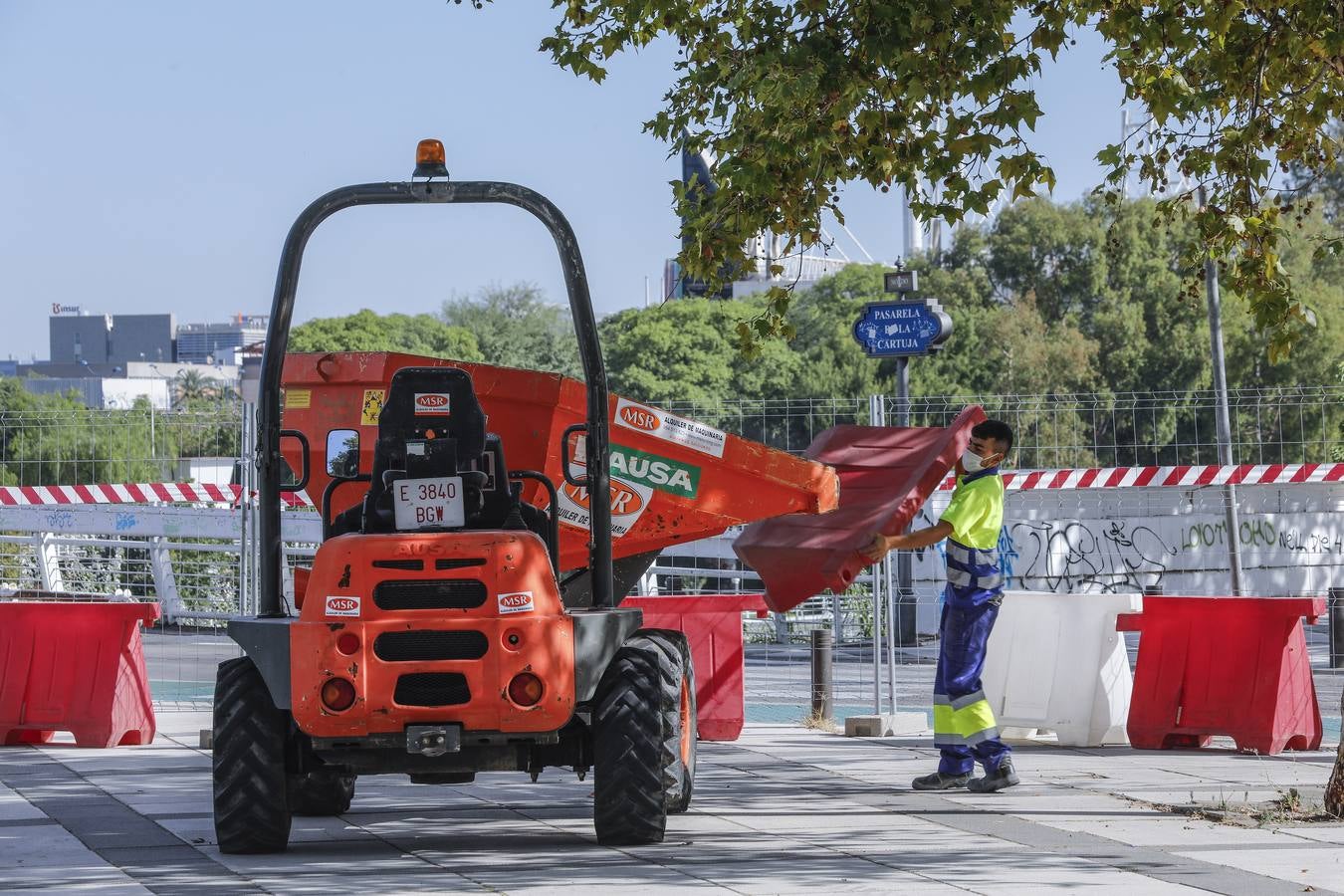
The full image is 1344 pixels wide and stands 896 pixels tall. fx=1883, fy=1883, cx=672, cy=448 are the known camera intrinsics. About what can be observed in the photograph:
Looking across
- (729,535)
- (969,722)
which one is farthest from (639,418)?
(729,535)

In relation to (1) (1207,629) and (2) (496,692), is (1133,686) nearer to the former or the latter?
(1) (1207,629)

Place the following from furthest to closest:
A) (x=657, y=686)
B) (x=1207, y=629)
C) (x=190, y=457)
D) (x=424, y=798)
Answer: (x=190, y=457)
(x=1207, y=629)
(x=424, y=798)
(x=657, y=686)

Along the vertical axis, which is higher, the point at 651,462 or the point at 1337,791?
the point at 651,462

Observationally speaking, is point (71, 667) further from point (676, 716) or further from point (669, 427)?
point (676, 716)

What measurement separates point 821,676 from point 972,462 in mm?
4048

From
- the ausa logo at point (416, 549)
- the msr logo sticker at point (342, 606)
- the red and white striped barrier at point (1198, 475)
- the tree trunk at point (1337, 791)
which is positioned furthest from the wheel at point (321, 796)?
the red and white striped barrier at point (1198, 475)

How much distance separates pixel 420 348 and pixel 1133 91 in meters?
89.1

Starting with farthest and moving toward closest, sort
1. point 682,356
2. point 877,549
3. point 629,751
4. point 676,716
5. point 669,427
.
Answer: point 682,356 < point 669,427 < point 877,549 < point 676,716 < point 629,751

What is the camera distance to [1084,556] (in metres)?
21.1

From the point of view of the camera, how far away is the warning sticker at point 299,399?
11039 millimetres

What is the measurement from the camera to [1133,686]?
12141mm

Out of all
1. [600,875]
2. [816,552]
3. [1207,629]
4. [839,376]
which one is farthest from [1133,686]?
[839,376]

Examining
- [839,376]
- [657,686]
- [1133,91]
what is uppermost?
[839,376]

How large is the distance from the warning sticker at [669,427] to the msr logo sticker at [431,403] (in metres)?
2.72
